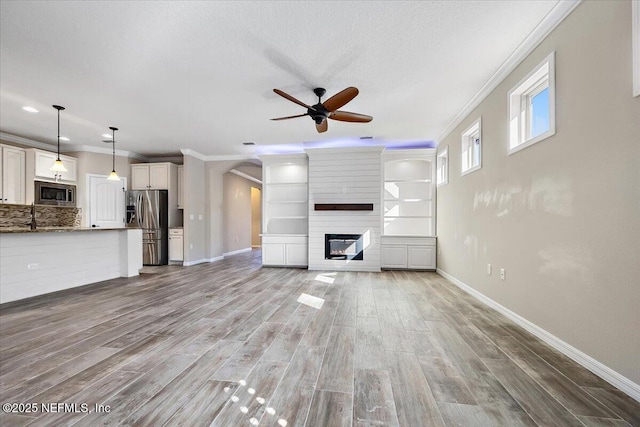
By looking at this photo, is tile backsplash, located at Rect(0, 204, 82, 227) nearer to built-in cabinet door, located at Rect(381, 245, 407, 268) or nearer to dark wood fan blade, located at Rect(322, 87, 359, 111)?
dark wood fan blade, located at Rect(322, 87, 359, 111)

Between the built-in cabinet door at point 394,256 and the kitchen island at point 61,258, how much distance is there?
5045mm

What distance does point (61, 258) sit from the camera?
13.7 ft

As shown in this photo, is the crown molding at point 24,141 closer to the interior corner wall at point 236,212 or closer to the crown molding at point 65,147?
the crown molding at point 65,147

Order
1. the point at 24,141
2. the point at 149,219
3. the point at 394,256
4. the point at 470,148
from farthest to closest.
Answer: the point at 149,219, the point at 394,256, the point at 24,141, the point at 470,148

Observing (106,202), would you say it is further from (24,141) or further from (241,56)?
(241,56)

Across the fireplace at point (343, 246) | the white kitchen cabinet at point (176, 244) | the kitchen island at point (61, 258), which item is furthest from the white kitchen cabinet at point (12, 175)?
the fireplace at point (343, 246)

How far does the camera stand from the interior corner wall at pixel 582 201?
5.46ft

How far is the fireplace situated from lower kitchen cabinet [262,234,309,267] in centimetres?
54

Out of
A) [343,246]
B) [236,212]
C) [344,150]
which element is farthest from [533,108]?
[236,212]

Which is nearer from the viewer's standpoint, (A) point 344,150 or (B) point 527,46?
(B) point 527,46

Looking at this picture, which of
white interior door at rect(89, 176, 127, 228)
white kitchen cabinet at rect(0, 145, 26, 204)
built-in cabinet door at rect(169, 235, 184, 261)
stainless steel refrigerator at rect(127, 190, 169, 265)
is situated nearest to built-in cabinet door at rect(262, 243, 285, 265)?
built-in cabinet door at rect(169, 235, 184, 261)

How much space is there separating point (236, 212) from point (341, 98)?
6.78 metres

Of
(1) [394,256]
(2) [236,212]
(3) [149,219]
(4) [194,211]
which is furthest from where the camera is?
(2) [236,212]

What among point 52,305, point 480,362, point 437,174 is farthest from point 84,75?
point 437,174
